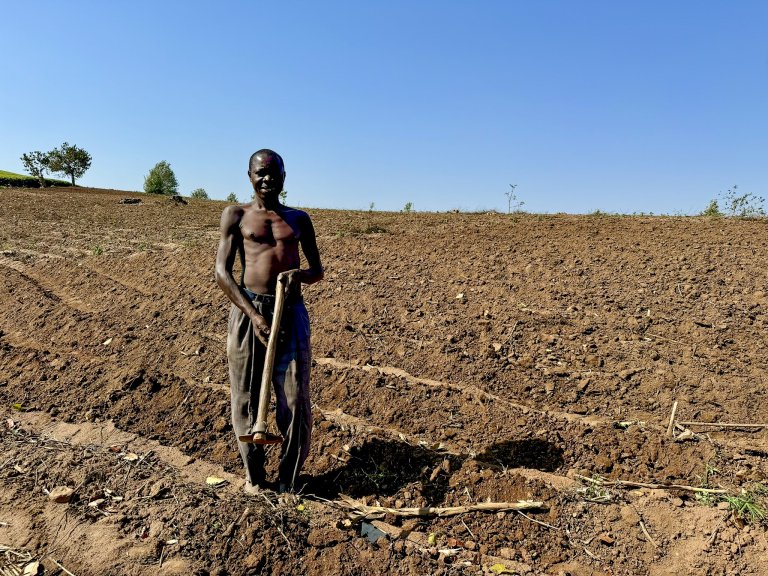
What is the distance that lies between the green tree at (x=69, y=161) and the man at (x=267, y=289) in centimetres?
5185

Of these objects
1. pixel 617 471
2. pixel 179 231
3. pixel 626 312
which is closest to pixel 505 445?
pixel 617 471

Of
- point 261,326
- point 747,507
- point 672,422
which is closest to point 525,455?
point 672,422

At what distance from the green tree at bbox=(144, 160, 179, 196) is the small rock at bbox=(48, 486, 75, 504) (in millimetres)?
49844

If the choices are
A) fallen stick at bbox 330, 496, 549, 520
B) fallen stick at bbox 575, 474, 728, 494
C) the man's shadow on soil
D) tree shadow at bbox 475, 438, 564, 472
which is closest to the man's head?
the man's shadow on soil

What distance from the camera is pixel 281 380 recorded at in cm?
314

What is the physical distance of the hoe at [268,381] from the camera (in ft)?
9.11

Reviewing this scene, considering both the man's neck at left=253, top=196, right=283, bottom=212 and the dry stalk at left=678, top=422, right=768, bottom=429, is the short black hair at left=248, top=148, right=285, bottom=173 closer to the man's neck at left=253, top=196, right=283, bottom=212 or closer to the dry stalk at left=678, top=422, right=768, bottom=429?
the man's neck at left=253, top=196, right=283, bottom=212

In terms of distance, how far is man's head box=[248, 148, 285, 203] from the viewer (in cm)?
298

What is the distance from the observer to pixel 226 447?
12.8 ft

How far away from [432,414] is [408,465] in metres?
0.67

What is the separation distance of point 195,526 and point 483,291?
433 centimetres

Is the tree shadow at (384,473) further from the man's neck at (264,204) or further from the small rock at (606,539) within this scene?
the man's neck at (264,204)

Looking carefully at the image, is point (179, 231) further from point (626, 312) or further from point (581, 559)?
point (581, 559)

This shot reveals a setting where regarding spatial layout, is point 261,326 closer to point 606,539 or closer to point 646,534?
point 606,539
